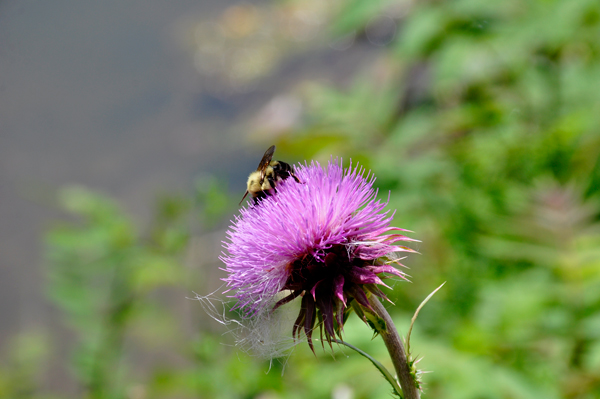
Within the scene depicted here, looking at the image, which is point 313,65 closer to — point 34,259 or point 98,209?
point 34,259

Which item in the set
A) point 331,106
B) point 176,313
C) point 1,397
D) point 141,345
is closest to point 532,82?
point 331,106

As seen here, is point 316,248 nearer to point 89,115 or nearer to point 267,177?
point 267,177

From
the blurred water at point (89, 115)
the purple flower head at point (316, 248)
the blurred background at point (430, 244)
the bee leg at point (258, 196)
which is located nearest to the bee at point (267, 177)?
the bee leg at point (258, 196)

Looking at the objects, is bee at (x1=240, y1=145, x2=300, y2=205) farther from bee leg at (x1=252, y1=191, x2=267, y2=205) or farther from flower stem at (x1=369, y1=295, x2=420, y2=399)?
flower stem at (x1=369, y1=295, x2=420, y2=399)

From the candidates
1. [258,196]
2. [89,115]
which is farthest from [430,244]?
[89,115]

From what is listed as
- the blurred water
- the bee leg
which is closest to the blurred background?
the blurred water

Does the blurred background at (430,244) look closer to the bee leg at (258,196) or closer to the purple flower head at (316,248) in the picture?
the purple flower head at (316,248)
